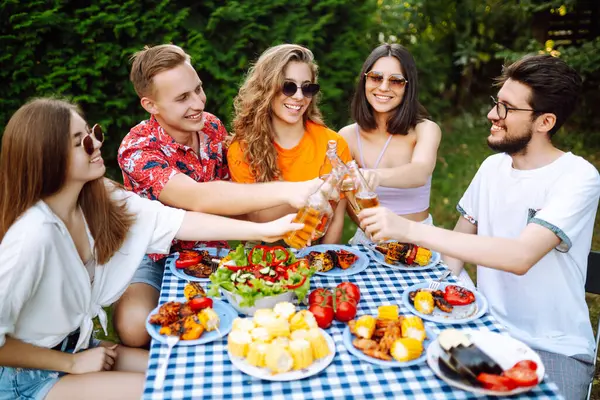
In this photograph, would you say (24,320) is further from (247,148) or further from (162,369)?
(247,148)

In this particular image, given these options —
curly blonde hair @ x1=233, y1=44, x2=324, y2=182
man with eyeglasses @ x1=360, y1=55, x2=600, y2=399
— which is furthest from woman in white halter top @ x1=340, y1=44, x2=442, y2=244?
man with eyeglasses @ x1=360, y1=55, x2=600, y2=399

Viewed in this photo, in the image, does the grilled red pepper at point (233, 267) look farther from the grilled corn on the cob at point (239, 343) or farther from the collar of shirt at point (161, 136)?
the collar of shirt at point (161, 136)

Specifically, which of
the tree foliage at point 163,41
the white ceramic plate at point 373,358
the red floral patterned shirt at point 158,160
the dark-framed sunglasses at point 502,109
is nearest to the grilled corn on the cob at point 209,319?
the white ceramic plate at point 373,358

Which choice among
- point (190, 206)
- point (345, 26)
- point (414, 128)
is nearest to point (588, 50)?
point (345, 26)

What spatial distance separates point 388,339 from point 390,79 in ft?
7.08

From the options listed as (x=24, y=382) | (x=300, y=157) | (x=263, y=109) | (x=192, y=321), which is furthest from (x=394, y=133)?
(x=24, y=382)

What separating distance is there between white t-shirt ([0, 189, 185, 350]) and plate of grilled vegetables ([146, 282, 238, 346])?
19.3 inches

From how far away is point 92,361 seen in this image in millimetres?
2242

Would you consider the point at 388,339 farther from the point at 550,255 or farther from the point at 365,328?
the point at 550,255

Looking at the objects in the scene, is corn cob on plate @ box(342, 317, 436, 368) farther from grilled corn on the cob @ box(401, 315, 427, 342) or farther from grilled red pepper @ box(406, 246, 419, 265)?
grilled red pepper @ box(406, 246, 419, 265)

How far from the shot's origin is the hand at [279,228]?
246 cm

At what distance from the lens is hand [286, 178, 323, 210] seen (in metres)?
2.68

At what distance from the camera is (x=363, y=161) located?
12.4 ft

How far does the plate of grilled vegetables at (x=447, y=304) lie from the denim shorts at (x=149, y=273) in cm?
147
